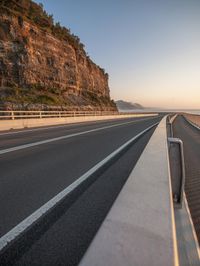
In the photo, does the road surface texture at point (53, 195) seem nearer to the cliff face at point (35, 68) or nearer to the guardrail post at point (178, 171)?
the guardrail post at point (178, 171)

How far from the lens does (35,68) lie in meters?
42.4

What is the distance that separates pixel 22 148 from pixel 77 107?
133 feet

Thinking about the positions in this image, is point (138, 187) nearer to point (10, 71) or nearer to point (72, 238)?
point (72, 238)

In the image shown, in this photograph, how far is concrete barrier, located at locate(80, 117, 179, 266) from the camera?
5.19 ft

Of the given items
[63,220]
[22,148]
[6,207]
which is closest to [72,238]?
[63,220]

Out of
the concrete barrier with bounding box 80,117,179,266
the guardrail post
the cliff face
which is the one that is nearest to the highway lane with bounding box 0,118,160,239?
the concrete barrier with bounding box 80,117,179,266

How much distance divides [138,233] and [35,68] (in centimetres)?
4373

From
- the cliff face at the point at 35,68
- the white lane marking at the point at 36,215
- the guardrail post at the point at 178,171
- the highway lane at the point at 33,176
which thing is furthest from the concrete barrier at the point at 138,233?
the cliff face at the point at 35,68

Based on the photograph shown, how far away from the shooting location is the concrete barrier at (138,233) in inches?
62.2

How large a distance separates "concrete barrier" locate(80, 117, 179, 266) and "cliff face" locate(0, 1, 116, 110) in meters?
30.7

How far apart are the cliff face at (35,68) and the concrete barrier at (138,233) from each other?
30.7 meters

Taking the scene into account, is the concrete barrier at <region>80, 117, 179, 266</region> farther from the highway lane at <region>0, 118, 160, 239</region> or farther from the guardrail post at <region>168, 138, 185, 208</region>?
the highway lane at <region>0, 118, 160, 239</region>

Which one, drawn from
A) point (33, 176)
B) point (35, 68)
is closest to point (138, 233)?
point (33, 176)

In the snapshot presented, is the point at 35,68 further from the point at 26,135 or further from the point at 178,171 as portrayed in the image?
the point at 178,171
